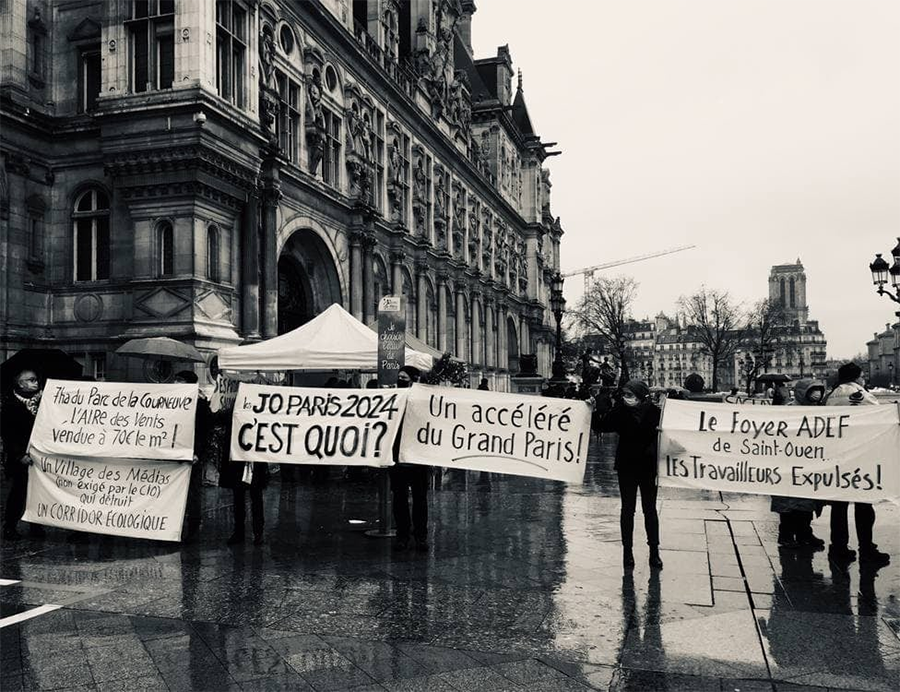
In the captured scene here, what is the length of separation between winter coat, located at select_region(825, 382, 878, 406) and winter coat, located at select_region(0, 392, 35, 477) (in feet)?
30.8

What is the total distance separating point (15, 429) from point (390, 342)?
4627 mm

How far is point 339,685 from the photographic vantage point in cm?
523

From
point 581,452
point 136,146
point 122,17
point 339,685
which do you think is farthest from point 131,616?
point 122,17

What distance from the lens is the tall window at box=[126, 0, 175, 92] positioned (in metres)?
19.5

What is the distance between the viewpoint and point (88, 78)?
67.2ft

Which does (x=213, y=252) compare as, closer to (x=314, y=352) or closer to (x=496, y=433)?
(x=314, y=352)

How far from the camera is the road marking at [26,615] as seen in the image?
6562 mm

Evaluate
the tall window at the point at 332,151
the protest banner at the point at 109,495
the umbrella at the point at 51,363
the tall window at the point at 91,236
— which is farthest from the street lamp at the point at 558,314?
the protest banner at the point at 109,495

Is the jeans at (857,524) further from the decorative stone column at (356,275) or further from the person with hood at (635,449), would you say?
the decorative stone column at (356,275)

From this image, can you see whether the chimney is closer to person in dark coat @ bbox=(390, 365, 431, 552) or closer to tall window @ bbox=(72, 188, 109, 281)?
tall window @ bbox=(72, 188, 109, 281)

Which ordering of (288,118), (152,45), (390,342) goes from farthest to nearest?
(288,118)
(152,45)
(390,342)

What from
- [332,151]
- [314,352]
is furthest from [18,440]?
[332,151]

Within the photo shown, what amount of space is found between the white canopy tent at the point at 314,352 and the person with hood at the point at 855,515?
7618mm

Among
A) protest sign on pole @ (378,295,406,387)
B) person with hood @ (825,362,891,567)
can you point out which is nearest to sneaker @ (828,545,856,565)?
person with hood @ (825,362,891,567)
